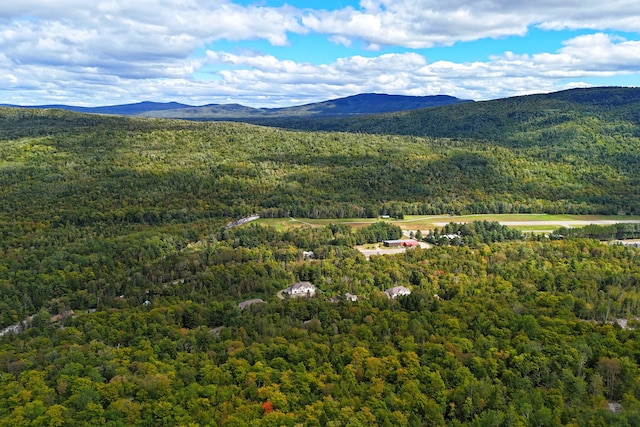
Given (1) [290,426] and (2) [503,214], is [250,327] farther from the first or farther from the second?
(2) [503,214]

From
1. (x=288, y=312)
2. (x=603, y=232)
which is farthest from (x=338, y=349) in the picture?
(x=603, y=232)

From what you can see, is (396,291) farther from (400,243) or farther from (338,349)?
(400,243)

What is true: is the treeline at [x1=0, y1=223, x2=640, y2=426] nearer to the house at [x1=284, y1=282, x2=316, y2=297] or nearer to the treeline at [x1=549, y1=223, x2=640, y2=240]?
the house at [x1=284, y1=282, x2=316, y2=297]

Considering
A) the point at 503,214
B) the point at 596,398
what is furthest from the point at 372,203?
the point at 596,398

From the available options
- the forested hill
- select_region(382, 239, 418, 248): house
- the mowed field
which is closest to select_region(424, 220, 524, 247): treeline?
select_region(382, 239, 418, 248): house

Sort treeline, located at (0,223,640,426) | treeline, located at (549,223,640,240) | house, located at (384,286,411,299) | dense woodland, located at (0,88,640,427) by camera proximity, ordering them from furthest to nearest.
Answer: treeline, located at (549,223,640,240) → house, located at (384,286,411,299) → dense woodland, located at (0,88,640,427) → treeline, located at (0,223,640,426)

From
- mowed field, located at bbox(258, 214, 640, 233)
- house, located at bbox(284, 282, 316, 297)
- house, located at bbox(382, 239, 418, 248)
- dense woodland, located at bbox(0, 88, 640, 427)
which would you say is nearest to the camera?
dense woodland, located at bbox(0, 88, 640, 427)
